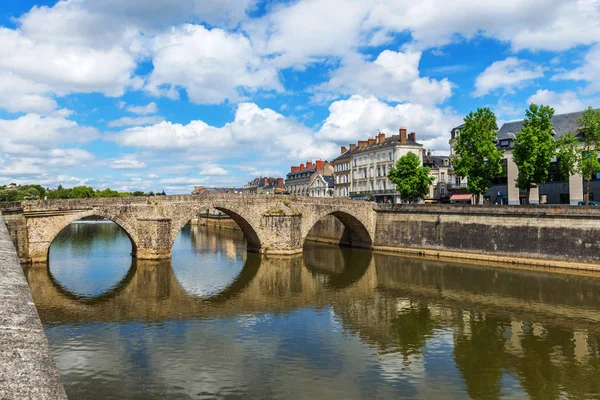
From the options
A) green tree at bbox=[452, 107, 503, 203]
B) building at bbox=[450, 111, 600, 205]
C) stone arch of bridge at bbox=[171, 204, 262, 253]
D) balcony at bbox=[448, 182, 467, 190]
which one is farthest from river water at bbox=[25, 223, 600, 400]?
balcony at bbox=[448, 182, 467, 190]

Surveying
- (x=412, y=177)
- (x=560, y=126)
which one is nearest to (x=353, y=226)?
(x=412, y=177)

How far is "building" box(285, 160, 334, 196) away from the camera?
77438mm

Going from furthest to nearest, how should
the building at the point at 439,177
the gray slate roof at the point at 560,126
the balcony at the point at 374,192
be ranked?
the building at the point at 439,177
the balcony at the point at 374,192
the gray slate roof at the point at 560,126

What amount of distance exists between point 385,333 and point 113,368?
9.19m

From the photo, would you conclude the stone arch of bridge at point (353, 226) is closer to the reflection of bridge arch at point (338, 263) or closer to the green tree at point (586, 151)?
the reflection of bridge arch at point (338, 263)

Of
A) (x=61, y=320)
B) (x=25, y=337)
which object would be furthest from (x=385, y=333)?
(x=25, y=337)

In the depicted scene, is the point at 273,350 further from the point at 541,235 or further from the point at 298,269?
the point at 541,235

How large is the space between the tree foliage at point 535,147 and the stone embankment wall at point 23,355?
114 ft

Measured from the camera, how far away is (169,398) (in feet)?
35.2

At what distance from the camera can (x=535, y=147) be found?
108 feet

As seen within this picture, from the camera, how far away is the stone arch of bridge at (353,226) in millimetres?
37562

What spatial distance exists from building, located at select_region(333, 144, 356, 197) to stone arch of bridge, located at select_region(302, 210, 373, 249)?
21465 mm

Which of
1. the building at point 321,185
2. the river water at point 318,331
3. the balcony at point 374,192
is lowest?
the river water at point 318,331

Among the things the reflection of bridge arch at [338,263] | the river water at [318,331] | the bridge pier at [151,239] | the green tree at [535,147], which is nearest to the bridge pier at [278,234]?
the reflection of bridge arch at [338,263]
